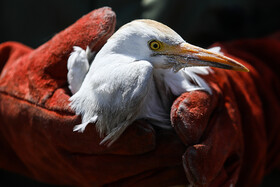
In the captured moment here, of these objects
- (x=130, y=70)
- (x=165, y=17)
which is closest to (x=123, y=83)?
(x=130, y=70)

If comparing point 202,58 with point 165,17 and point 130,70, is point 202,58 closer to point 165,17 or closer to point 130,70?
point 130,70

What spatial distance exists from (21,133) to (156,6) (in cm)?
67

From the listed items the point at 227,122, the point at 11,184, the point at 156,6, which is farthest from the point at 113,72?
the point at 11,184

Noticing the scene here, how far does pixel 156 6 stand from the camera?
1.16 meters

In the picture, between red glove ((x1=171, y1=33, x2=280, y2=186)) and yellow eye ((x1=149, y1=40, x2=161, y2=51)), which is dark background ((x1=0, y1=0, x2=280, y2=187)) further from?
yellow eye ((x1=149, y1=40, x2=161, y2=51))

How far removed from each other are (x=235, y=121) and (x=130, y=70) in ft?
1.09

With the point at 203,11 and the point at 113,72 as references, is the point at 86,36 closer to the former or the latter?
the point at 113,72

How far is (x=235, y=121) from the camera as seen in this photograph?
781mm

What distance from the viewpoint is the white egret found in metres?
0.61

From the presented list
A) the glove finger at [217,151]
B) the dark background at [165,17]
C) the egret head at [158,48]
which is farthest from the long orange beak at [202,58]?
Answer: the dark background at [165,17]

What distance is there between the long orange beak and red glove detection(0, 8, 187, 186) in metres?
0.17

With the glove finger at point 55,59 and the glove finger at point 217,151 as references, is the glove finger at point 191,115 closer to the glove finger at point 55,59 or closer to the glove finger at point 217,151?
the glove finger at point 217,151

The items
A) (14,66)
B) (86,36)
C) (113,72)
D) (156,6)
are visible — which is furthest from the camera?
(156,6)

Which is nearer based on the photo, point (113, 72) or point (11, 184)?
point (113, 72)
